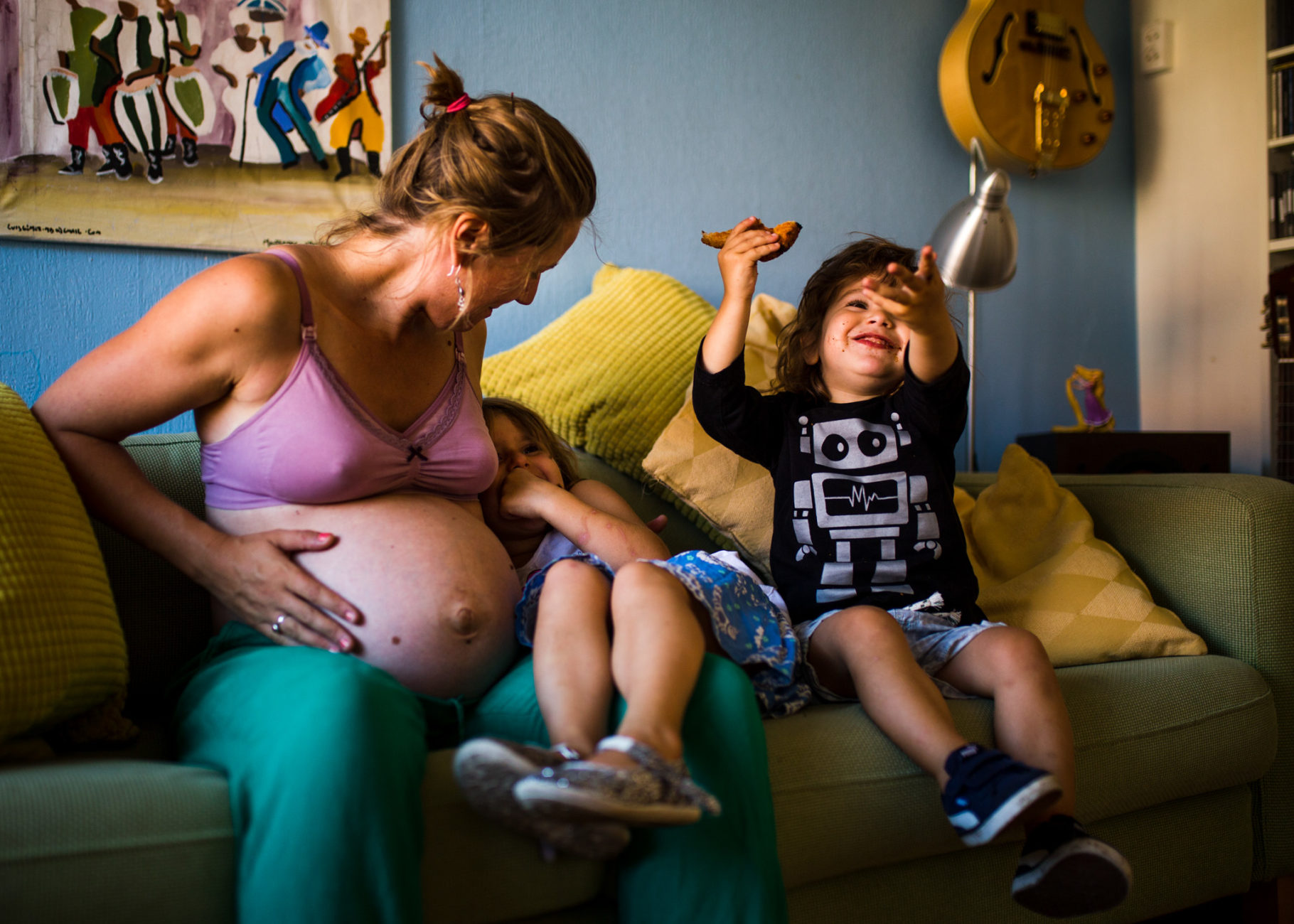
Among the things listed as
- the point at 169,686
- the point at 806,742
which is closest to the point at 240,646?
the point at 169,686

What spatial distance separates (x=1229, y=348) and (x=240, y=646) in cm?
278

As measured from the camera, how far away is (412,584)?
1.06 m

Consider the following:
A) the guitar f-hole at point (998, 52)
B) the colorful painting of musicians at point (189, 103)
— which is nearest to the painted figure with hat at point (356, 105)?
the colorful painting of musicians at point (189, 103)

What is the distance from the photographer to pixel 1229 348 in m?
2.82

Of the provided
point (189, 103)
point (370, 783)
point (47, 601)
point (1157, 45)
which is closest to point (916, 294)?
point (370, 783)

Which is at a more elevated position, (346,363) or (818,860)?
(346,363)

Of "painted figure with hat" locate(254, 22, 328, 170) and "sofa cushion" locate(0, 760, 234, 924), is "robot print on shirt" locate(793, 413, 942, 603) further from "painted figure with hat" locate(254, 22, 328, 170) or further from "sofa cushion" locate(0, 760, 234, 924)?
"painted figure with hat" locate(254, 22, 328, 170)

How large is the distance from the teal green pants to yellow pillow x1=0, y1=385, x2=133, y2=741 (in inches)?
3.9

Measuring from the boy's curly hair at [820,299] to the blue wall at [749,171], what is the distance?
1.04 feet

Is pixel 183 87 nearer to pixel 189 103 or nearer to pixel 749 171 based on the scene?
pixel 189 103

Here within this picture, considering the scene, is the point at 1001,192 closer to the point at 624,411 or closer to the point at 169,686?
the point at 624,411

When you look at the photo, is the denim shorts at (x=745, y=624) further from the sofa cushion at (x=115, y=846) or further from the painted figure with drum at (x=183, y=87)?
the painted figure with drum at (x=183, y=87)

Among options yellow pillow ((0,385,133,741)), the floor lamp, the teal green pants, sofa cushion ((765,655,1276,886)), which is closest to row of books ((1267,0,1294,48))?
the floor lamp

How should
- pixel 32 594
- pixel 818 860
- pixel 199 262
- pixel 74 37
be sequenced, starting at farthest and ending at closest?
pixel 199 262 < pixel 74 37 < pixel 818 860 < pixel 32 594
